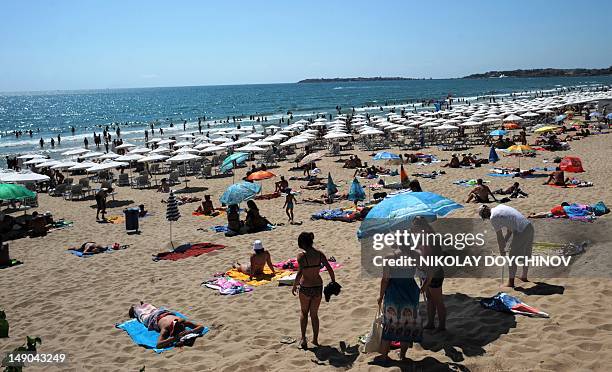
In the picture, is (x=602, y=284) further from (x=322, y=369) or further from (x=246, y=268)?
(x=246, y=268)

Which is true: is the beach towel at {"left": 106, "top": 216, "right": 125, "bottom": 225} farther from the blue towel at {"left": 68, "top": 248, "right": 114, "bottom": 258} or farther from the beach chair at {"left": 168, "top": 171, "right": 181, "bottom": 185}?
the beach chair at {"left": 168, "top": 171, "right": 181, "bottom": 185}

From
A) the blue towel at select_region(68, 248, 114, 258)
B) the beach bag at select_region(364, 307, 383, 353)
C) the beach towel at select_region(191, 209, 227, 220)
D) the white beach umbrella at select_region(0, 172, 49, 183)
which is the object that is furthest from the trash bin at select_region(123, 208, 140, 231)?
the beach bag at select_region(364, 307, 383, 353)

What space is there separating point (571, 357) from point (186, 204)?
13.1 m

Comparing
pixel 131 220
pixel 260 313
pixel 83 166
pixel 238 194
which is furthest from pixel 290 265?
pixel 83 166

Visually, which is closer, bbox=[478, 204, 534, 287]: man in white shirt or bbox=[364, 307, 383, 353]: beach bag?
bbox=[364, 307, 383, 353]: beach bag

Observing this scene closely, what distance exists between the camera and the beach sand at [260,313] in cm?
488

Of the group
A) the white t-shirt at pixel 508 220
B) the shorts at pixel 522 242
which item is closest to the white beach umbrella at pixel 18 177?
the white t-shirt at pixel 508 220

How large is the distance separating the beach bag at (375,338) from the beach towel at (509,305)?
1834 mm

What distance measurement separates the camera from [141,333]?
623cm

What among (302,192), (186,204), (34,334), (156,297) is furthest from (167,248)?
(302,192)

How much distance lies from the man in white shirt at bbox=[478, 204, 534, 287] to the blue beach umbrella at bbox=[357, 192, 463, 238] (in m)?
0.99

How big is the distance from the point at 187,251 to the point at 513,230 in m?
6.55

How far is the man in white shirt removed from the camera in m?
6.09

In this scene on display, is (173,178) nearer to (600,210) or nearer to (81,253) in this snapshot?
(81,253)
